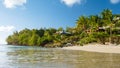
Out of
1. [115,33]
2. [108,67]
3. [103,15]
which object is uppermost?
[103,15]

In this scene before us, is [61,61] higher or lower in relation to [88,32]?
lower

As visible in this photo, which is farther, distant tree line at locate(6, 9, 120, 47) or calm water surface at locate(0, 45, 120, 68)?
distant tree line at locate(6, 9, 120, 47)

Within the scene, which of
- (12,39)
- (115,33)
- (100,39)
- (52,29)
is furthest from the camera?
(12,39)

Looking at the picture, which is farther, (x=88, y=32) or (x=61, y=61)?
(x=88, y=32)

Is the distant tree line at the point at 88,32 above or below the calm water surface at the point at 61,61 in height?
above

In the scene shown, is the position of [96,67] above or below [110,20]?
below

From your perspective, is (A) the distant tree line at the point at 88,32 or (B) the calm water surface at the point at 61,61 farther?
(A) the distant tree line at the point at 88,32

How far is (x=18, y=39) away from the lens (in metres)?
137

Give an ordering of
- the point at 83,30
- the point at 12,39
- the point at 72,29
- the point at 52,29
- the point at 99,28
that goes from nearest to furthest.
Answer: the point at 99,28 < the point at 83,30 < the point at 72,29 < the point at 52,29 < the point at 12,39

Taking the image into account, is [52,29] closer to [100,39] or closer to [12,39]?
[12,39]

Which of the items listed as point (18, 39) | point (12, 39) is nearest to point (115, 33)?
point (18, 39)

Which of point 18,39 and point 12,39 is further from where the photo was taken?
point 12,39

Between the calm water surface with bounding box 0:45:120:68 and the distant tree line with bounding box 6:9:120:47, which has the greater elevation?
the distant tree line with bounding box 6:9:120:47

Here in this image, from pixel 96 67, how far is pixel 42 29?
10482 centimetres
